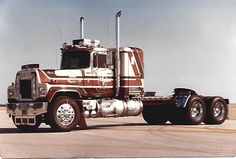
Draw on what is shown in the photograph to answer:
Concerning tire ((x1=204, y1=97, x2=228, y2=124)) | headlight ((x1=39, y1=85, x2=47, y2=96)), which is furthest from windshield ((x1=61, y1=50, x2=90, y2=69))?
tire ((x1=204, y1=97, x2=228, y2=124))

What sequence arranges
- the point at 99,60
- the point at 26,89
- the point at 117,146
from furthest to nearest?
1. the point at 99,60
2. the point at 26,89
3. the point at 117,146

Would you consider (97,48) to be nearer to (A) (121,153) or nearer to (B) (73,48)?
(B) (73,48)

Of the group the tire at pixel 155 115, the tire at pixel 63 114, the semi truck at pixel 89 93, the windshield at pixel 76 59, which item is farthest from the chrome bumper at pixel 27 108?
the tire at pixel 155 115

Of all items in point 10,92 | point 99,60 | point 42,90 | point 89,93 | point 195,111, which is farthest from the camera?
point 195,111

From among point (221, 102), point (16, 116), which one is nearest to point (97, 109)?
point (16, 116)

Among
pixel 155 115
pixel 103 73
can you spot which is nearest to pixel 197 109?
pixel 155 115

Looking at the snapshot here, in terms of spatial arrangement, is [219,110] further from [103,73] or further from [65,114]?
[65,114]

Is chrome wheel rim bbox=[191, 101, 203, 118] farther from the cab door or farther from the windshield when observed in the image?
the windshield

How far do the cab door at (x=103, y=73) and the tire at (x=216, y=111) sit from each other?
4572 mm

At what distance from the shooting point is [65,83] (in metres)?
15.5

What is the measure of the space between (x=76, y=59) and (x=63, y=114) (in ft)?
6.95

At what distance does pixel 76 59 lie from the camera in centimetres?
1639

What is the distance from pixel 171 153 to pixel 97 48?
7.40 meters

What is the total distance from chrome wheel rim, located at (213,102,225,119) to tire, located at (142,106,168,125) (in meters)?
1.91
